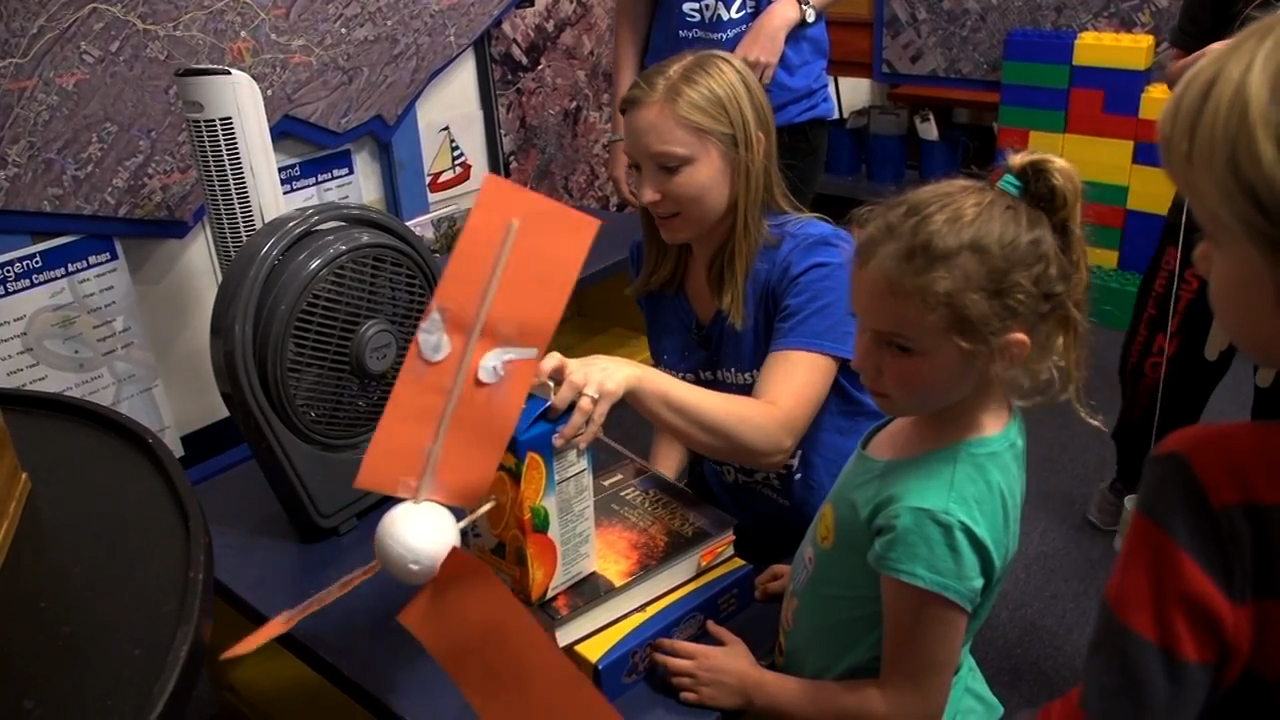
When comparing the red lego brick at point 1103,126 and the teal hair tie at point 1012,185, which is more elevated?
the teal hair tie at point 1012,185

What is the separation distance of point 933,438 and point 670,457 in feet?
1.78

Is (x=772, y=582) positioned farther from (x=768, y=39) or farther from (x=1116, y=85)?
(x=1116, y=85)

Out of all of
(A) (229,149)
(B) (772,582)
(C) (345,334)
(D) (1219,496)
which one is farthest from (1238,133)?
(A) (229,149)

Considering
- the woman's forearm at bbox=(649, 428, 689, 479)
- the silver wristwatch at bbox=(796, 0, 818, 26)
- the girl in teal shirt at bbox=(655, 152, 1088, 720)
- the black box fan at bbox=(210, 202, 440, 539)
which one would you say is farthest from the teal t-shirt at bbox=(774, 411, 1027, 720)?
the silver wristwatch at bbox=(796, 0, 818, 26)

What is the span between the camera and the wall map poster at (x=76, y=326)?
1.47 metres

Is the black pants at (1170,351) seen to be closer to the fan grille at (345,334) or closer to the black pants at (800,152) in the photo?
the black pants at (800,152)

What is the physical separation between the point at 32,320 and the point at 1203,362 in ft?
5.74

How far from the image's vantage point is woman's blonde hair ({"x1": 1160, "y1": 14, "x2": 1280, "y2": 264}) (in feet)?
1.47

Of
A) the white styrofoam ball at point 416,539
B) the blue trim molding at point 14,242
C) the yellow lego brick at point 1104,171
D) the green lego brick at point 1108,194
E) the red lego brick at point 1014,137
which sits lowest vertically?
the green lego brick at point 1108,194

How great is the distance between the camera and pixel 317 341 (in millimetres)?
1097

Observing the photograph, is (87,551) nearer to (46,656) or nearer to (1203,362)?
(46,656)

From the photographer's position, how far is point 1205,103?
0.47m

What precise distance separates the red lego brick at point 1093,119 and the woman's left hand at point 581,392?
2.01m

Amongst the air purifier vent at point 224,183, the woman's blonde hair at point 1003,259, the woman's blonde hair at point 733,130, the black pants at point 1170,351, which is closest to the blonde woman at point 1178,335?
the black pants at point 1170,351
